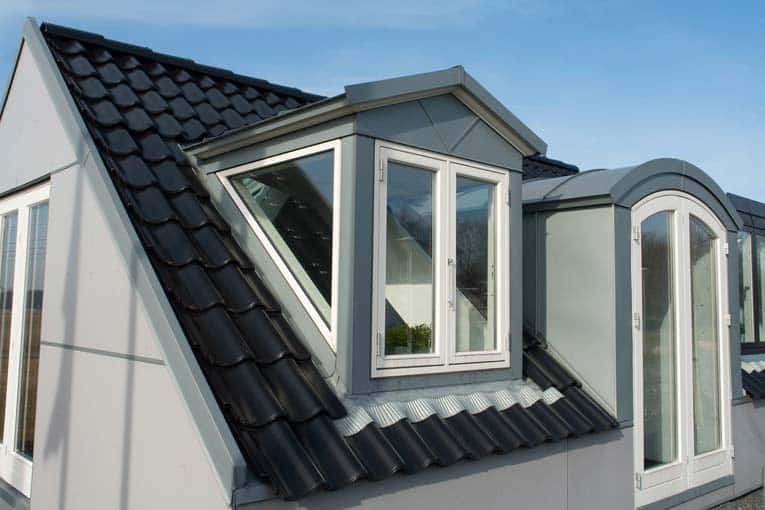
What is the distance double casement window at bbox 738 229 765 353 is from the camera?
25.7ft

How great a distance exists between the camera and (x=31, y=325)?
15.9 ft

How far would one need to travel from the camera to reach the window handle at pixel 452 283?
4070 millimetres

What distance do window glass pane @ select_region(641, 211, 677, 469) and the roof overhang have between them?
151cm

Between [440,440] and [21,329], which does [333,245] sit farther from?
[21,329]

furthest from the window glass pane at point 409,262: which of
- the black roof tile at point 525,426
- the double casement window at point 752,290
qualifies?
the double casement window at point 752,290

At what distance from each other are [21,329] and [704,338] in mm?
5869

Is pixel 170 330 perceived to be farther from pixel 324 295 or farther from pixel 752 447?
pixel 752 447

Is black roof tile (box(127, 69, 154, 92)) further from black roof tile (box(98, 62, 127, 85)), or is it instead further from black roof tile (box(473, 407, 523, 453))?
black roof tile (box(473, 407, 523, 453))

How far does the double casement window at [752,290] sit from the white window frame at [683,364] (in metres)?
1.66

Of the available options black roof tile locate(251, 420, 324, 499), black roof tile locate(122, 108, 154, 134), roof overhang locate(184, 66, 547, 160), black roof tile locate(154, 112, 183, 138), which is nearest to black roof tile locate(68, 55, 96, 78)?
black roof tile locate(122, 108, 154, 134)

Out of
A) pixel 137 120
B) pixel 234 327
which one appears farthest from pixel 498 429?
pixel 137 120

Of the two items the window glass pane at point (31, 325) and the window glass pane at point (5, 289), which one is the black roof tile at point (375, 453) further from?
the window glass pane at point (5, 289)

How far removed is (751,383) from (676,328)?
6.28ft

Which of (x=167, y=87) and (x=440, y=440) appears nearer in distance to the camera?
(x=440, y=440)
